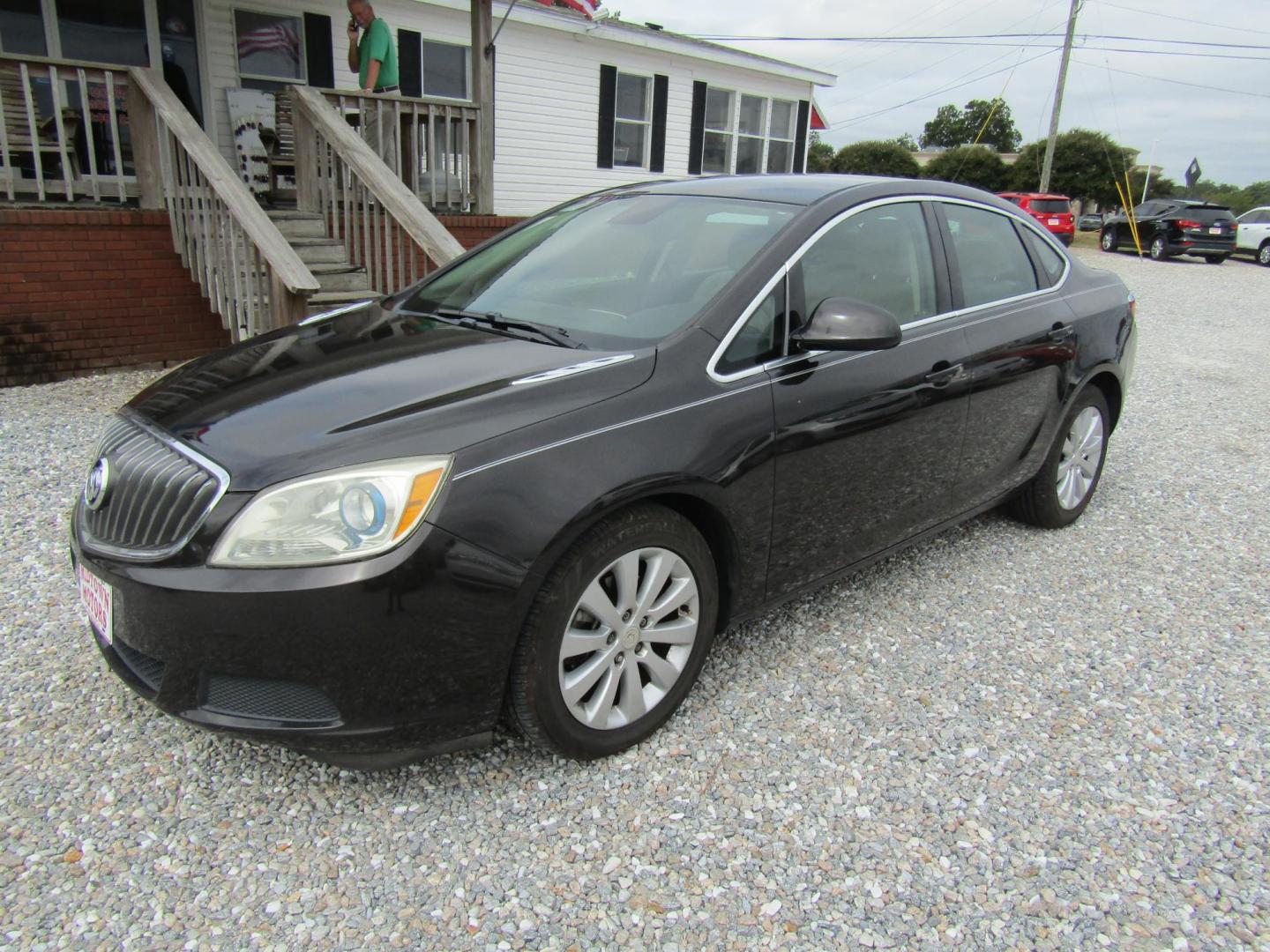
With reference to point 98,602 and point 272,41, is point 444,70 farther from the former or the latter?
point 98,602

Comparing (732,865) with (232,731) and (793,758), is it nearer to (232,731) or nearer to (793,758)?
(793,758)

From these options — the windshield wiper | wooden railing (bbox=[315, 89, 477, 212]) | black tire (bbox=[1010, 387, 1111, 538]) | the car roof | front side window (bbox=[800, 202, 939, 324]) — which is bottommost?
black tire (bbox=[1010, 387, 1111, 538])

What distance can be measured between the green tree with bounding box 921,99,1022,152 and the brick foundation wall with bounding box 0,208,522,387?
6996 centimetres

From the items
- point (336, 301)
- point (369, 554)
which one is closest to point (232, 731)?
point (369, 554)

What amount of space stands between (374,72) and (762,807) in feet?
25.6

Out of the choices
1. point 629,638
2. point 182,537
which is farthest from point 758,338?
point 182,537

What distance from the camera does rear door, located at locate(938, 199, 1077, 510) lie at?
368 centimetres

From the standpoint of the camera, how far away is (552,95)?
13859 mm

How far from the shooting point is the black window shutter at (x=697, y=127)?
1556cm

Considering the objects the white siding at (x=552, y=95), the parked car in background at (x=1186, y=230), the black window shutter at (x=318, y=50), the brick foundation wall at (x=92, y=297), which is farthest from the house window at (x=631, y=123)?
the parked car in background at (x=1186, y=230)

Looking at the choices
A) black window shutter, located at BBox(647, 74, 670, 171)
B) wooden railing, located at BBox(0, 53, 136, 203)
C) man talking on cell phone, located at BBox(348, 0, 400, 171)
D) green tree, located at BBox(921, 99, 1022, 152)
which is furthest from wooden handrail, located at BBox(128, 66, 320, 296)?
green tree, located at BBox(921, 99, 1022, 152)

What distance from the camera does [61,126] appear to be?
6520 millimetres

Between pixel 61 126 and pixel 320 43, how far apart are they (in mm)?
4856

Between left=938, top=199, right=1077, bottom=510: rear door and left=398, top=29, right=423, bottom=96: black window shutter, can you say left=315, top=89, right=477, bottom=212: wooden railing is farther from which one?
left=938, top=199, right=1077, bottom=510: rear door
